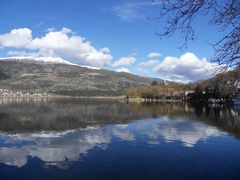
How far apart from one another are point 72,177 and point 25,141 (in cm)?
1494

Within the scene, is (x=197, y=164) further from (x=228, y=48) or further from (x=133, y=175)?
(x=228, y=48)

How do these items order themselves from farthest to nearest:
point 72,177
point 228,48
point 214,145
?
point 214,145 < point 72,177 < point 228,48

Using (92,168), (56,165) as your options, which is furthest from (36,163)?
(92,168)

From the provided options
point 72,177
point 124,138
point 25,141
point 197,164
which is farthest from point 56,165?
point 124,138

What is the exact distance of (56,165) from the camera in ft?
71.4

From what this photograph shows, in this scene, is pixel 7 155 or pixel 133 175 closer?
pixel 133 175

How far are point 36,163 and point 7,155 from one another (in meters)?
3.90

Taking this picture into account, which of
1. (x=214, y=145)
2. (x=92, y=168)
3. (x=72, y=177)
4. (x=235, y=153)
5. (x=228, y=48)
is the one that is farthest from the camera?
(x=214, y=145)

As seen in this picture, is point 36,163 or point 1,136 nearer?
point 36,163

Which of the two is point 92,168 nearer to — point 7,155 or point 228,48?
point 7,155

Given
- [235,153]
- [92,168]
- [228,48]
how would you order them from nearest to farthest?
[228,48] → [92,168] → [235,153]

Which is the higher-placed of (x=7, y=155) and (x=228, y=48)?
(x=228, y=48)

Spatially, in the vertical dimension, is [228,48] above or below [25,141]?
above

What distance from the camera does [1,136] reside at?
3603 cm
